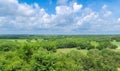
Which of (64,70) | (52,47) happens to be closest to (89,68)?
(64,70)

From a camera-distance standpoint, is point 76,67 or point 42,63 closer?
point 42,63

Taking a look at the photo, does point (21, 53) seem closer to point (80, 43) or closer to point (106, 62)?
point (106, 62)

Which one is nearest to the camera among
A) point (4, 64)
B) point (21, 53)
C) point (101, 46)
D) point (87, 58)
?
point (4, 64)

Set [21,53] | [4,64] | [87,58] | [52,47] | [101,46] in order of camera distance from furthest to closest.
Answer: [101,46] < [52,47] < [87,58] < [21,53] < [4,64]

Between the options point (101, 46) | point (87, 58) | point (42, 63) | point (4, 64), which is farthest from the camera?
point (101, 46)

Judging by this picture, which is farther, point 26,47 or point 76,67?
point 26,47

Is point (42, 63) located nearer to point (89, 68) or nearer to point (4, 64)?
point (4, 64)

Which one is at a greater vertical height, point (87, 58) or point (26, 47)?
point (26, 47)

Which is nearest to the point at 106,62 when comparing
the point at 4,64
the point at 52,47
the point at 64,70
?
the point at 64,70

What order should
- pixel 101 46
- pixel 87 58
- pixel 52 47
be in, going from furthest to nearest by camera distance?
pixel 101 46, pixel 52 47, pixel 87 58
